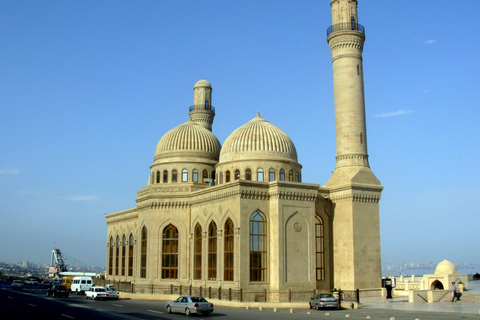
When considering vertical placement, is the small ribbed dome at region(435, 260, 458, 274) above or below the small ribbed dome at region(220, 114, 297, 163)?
Result: below

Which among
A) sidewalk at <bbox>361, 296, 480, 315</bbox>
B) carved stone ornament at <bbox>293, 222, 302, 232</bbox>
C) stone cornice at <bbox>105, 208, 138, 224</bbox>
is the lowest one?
sidewalk at <bbox>361, 296, 480, 315</bbox>

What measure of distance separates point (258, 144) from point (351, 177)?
7497 millimetres

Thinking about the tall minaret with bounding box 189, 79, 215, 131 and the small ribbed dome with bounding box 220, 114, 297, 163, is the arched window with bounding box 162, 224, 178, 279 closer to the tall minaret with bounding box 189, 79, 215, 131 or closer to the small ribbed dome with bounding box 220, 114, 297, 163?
the small ribbed dome with bounding box 220, 114, 297, 163

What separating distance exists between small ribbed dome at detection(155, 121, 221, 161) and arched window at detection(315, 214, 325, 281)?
38.5ft

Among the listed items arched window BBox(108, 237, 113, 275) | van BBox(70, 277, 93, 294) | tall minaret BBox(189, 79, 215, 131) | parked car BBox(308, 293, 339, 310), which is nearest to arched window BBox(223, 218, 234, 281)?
parked car BBox(308, 293, 339, 310)

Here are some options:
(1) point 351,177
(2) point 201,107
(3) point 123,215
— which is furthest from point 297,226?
(2) point 201,107

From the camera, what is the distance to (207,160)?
45.4 meters

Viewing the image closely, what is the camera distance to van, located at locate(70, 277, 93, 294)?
43938 mm

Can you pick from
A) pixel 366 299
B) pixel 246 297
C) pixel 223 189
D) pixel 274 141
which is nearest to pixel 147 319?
pixel 246 297

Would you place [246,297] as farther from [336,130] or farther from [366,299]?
[336,130]

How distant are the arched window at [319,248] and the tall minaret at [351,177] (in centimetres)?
87

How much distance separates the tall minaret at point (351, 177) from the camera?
37.4m

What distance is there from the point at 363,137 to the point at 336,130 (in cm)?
204

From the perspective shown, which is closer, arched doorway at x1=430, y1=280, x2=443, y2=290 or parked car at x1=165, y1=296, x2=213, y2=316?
parked car at x1=165, y1=296, x2=213, y2=316
